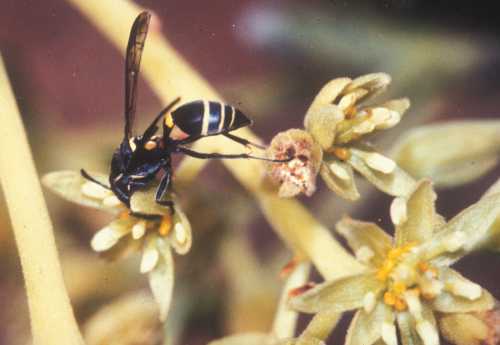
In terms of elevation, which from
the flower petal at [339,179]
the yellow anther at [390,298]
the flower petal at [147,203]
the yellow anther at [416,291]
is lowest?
the yellow anther at [390,298]

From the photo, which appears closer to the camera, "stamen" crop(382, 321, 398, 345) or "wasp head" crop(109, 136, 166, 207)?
"stamen" crop(382, 321, 398, 345)

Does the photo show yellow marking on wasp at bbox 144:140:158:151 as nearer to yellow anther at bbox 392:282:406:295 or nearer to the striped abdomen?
the striped abdomen

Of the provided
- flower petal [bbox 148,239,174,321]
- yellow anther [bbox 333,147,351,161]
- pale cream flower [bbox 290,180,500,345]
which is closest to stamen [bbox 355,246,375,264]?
pale cream flower [bbox 290,180,500,345]

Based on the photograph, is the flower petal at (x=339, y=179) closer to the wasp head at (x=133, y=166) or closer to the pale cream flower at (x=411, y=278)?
the pale cream flower at (x=411, y=278)

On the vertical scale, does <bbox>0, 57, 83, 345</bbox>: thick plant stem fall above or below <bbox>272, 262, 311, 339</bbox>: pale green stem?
above

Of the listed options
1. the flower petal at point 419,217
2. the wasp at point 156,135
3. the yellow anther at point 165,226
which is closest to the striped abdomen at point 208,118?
the wasp at point 156,135

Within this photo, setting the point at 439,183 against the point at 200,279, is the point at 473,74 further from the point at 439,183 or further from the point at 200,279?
the point at 200,279

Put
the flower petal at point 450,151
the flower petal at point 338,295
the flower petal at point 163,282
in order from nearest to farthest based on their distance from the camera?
the flower petal at point 338,295
the flower petal at point 163,282
the flower petal at point 450,151
